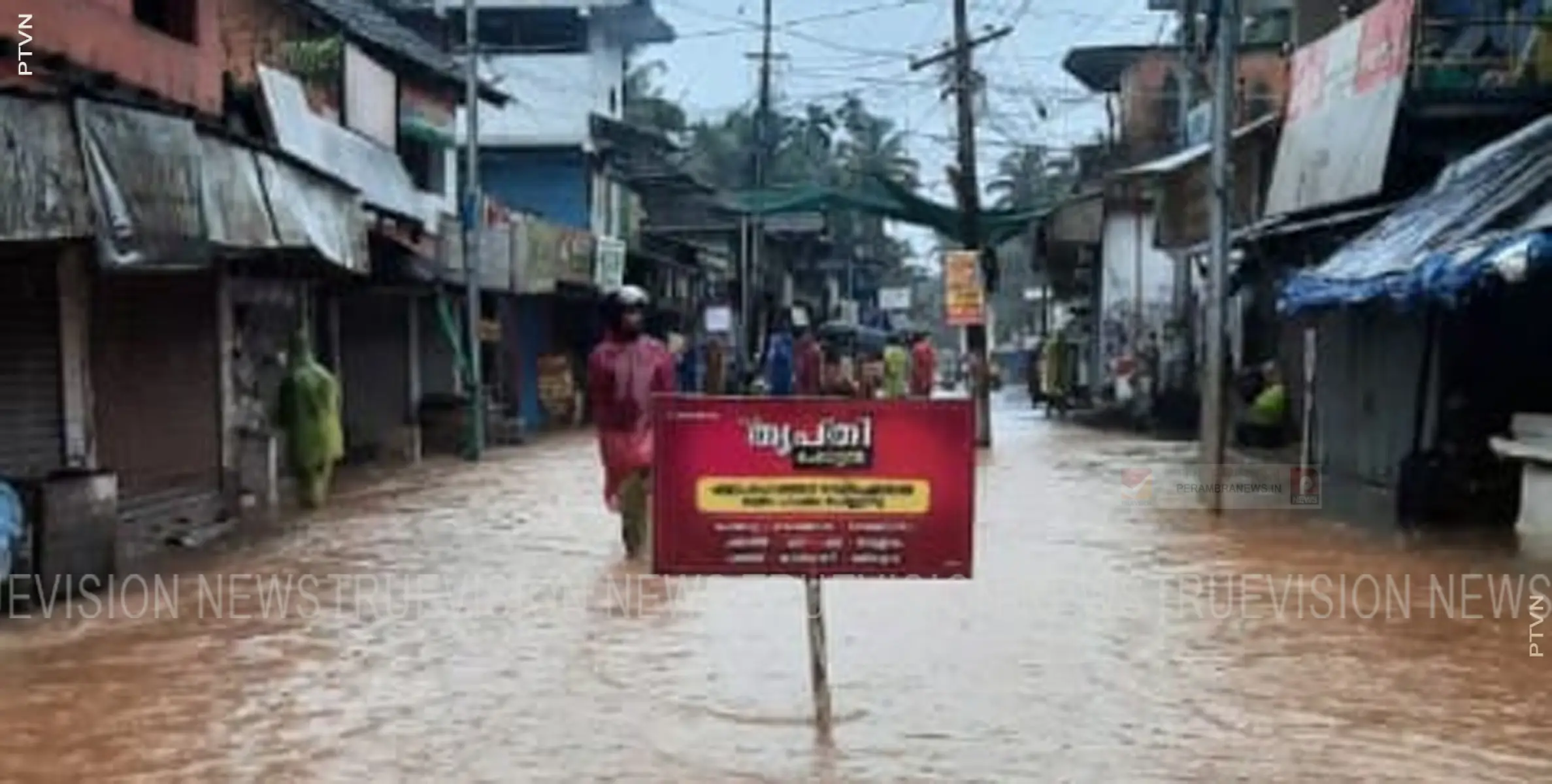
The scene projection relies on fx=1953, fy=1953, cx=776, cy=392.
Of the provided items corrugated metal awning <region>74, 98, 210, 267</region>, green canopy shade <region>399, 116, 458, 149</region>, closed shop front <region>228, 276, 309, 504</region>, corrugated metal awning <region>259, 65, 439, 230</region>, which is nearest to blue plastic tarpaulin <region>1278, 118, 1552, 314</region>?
→ corrugated metal awning <region>74, 98, 210, 267</region>

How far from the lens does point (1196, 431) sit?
30.8 m

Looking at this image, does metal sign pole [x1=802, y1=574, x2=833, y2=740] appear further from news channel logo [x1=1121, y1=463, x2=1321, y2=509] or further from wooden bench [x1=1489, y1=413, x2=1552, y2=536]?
news channel logo [x1=1121, y1=463, x2=1321, y2=509]

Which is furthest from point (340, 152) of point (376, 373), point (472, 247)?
point (376, 373)

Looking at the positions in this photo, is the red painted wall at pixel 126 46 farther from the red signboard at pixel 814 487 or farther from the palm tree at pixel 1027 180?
the palm tree at pixel 1027 180

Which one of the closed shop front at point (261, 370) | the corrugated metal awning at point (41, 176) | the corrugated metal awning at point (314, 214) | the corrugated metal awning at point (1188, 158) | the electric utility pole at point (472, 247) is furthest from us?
the electric utility pole at point (472, 247)

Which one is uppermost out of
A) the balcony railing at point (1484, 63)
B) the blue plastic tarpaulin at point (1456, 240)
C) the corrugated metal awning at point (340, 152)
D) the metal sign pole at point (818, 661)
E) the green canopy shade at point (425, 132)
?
the green canopy shade at point (425, 132)

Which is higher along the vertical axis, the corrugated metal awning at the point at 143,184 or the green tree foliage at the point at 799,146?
the green tree foliage at the point at 799,146

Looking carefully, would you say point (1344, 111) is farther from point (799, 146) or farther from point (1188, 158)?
point (799, 146)

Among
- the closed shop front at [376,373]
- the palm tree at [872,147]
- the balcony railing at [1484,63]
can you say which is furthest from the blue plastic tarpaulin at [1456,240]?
the palm tree at [872,147]

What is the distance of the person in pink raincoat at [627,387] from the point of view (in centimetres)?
1248

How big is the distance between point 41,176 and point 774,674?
490cm

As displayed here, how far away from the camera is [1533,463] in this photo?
14.0m

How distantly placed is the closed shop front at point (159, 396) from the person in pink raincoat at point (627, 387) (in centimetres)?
381

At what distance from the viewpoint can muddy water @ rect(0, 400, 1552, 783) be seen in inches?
278
